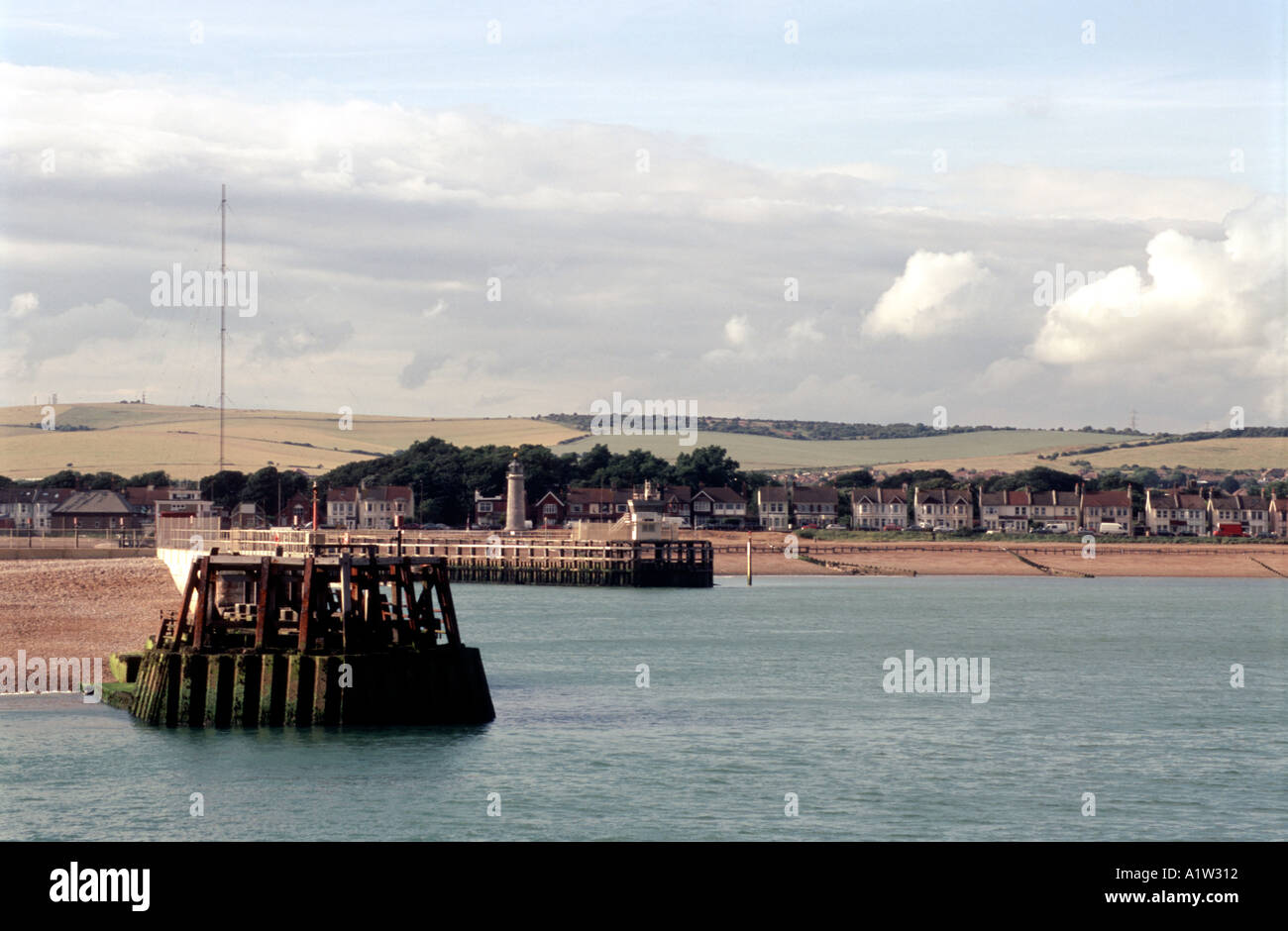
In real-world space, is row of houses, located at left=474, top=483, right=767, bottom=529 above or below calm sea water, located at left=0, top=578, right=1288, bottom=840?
above

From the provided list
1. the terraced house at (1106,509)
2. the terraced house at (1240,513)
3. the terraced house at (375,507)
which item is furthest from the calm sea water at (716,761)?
the terraced house at (1240,513)

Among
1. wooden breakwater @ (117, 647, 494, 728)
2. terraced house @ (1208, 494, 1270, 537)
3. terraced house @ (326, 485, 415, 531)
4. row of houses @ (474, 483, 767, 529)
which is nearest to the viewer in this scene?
wooden breakwater @ (117, 647, 494, 728)

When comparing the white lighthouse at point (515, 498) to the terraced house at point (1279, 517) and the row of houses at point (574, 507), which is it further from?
the terraced house at point (1279, 517)

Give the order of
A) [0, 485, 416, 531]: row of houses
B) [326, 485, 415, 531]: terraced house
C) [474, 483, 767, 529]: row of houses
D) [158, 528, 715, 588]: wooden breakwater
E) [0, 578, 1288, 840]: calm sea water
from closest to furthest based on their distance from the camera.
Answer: [0, 578, 1288, 840]: calm sea water < [158, 528, 715, 588]: wooden breakwater < [0, 485, 416, 531]: row of houses < [474, 483, 767, 529]: row of houses < [326, 485, 415, 531]: terraced house

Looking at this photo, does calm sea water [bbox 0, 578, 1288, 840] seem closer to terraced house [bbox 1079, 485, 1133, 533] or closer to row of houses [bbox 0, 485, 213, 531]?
row of houses [bbox 0, 485, 213, 531]

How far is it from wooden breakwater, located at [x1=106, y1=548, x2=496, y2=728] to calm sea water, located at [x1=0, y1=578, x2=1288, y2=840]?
61 cm

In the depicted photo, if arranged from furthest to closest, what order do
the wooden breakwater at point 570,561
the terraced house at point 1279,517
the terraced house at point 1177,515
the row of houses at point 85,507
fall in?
the terraced house at point 1177,515 < the terraced house at point 1279,517 < the row of houses at point 85,507 < the wooden breakwater at point 570,561

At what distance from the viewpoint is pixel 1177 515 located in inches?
7741

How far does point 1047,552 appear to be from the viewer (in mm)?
149875

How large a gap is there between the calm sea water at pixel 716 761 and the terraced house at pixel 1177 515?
14188 centimetres

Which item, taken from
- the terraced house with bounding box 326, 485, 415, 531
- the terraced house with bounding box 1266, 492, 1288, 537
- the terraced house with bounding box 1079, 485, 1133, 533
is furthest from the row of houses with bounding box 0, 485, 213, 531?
the terraced house with bounding box 1266, 492, 1288, 537

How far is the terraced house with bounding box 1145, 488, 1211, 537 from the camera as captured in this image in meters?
194

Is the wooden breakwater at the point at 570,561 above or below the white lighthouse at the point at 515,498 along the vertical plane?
below

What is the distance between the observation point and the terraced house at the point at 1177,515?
194250 millimetres
